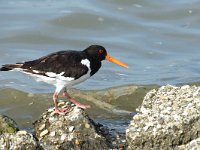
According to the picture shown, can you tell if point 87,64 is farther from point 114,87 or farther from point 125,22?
point 125,22

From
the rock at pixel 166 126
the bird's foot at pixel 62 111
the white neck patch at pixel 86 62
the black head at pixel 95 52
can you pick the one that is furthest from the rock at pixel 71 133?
the black head at pixel 95 52

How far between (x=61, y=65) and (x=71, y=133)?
111 cm

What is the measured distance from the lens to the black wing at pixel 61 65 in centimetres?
789

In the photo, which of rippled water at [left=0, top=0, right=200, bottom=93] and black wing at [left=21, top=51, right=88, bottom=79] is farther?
rippled water at [left=0, top=0, right=200, bottom=93]

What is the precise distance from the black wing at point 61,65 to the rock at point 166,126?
3.94 ft

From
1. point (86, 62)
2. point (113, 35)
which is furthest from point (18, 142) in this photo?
point (113, 35)

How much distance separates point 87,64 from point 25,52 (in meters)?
5.38

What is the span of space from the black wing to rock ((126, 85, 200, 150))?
3.94 ft

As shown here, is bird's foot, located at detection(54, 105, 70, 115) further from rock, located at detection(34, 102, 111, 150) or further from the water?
the water

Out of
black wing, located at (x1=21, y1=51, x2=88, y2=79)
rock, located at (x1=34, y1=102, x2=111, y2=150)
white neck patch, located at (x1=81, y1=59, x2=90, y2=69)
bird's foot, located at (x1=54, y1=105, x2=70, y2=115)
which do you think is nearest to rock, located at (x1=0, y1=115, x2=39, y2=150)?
rock, located at (x1=34, y1=102, x2=111, y2=150)

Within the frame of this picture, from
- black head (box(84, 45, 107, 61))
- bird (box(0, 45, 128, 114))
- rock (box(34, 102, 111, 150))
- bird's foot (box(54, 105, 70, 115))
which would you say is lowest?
rock (box(34, 102, 111, 150))

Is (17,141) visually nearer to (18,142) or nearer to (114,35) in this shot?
(18,142)

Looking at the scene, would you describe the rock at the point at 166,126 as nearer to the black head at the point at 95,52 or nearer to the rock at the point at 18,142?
the rock at the point at 18,142

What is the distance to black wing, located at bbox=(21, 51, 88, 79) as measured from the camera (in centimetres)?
789
